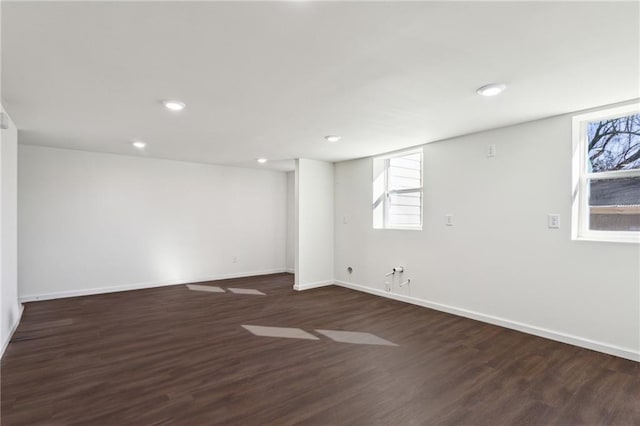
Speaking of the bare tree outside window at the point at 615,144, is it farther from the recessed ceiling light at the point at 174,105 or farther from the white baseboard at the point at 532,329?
the recessed ceiling light at the point at 174,105

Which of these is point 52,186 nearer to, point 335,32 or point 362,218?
point 362,218

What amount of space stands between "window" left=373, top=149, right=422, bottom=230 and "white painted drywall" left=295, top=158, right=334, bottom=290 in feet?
3.28

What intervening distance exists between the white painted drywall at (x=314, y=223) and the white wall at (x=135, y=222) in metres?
1.68

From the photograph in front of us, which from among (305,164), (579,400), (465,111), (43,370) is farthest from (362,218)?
(43,370)

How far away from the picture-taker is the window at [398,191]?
4.78 meters

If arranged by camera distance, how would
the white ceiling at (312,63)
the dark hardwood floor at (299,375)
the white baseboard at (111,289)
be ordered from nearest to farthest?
1. the white ceiling at (312,63)
2. the dark hardwood floor at (299,375)
3. the white baseboard at (111,289)

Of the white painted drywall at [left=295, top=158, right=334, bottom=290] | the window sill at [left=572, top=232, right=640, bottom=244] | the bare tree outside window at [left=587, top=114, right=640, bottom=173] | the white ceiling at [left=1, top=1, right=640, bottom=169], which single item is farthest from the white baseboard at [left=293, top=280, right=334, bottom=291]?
the bare tree outside window at [left=587, top=114, right=640, bottom=173]

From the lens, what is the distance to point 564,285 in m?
3.11

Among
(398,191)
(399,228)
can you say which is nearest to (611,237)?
(399,228)

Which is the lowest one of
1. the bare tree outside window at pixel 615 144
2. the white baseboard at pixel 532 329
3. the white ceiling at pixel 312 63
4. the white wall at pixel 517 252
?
the white baseboard at pixel 532 329

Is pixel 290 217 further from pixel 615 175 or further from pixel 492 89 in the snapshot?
pixel 615 175

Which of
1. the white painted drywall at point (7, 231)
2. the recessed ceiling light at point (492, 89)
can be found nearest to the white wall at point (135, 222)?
the white painted drywall at point (7, 231)

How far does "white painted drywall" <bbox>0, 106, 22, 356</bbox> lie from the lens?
9.73ft

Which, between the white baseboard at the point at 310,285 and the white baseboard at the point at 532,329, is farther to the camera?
the white baseboard at the point at 310,285
